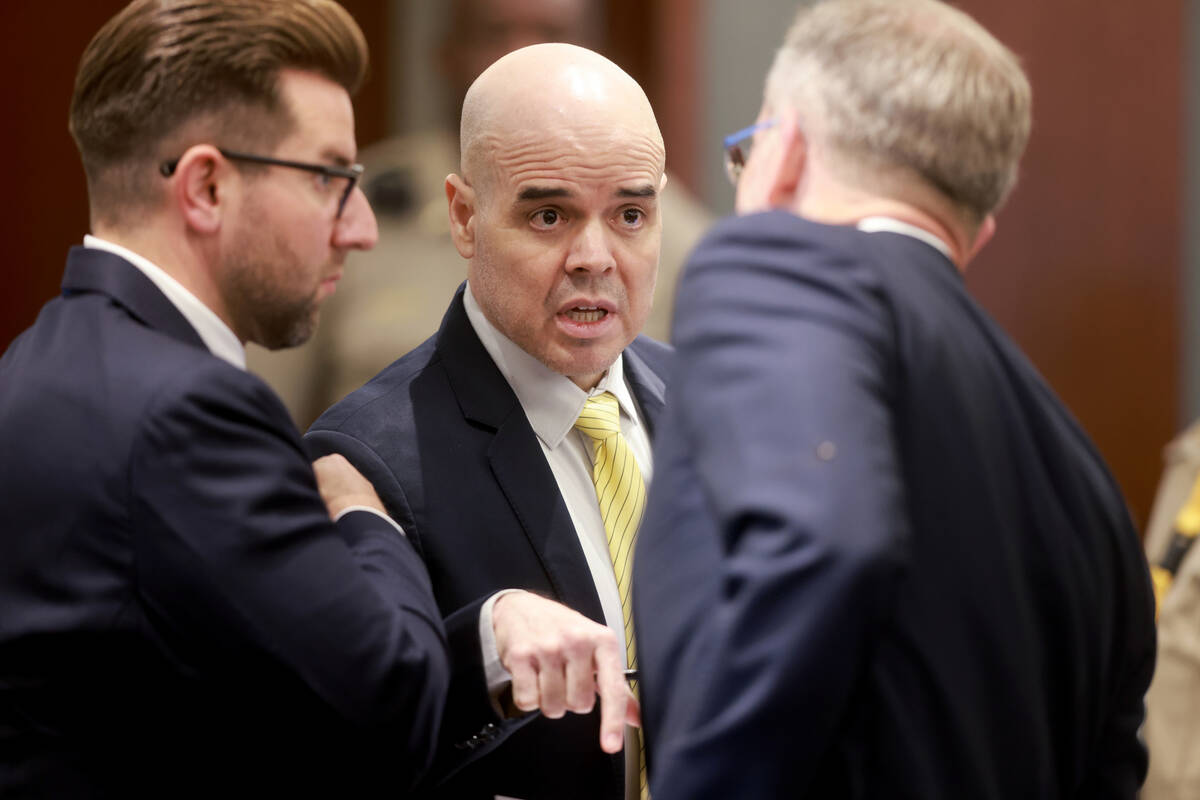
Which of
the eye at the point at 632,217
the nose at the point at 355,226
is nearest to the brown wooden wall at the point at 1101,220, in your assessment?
the eye at the point at 632,217

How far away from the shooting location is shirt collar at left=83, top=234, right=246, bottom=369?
5.00 feet

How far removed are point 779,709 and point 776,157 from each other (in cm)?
51

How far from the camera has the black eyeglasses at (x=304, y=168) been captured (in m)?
1.55

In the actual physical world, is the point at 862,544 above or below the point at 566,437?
above

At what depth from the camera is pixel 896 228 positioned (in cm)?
128

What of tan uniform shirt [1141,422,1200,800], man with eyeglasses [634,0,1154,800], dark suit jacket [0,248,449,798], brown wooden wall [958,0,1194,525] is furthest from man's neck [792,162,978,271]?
brown wooden wall [958,0,1194,525]

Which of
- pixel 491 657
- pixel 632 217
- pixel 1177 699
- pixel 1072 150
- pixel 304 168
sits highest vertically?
pixel 304 168

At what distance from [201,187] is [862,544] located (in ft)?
2.75

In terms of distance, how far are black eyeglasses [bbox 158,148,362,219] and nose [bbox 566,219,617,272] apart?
271 mm

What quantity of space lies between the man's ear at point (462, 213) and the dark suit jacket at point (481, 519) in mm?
188

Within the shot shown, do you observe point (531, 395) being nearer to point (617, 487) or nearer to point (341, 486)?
point (617, 487)

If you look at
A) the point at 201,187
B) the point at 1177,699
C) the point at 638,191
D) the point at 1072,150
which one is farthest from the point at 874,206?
the point at 1072,150

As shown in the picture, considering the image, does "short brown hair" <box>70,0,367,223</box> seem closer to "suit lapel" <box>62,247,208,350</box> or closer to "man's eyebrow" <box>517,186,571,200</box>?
"suit lapel" <box>62,247,208,350</box>

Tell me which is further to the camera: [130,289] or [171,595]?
[130,289]
